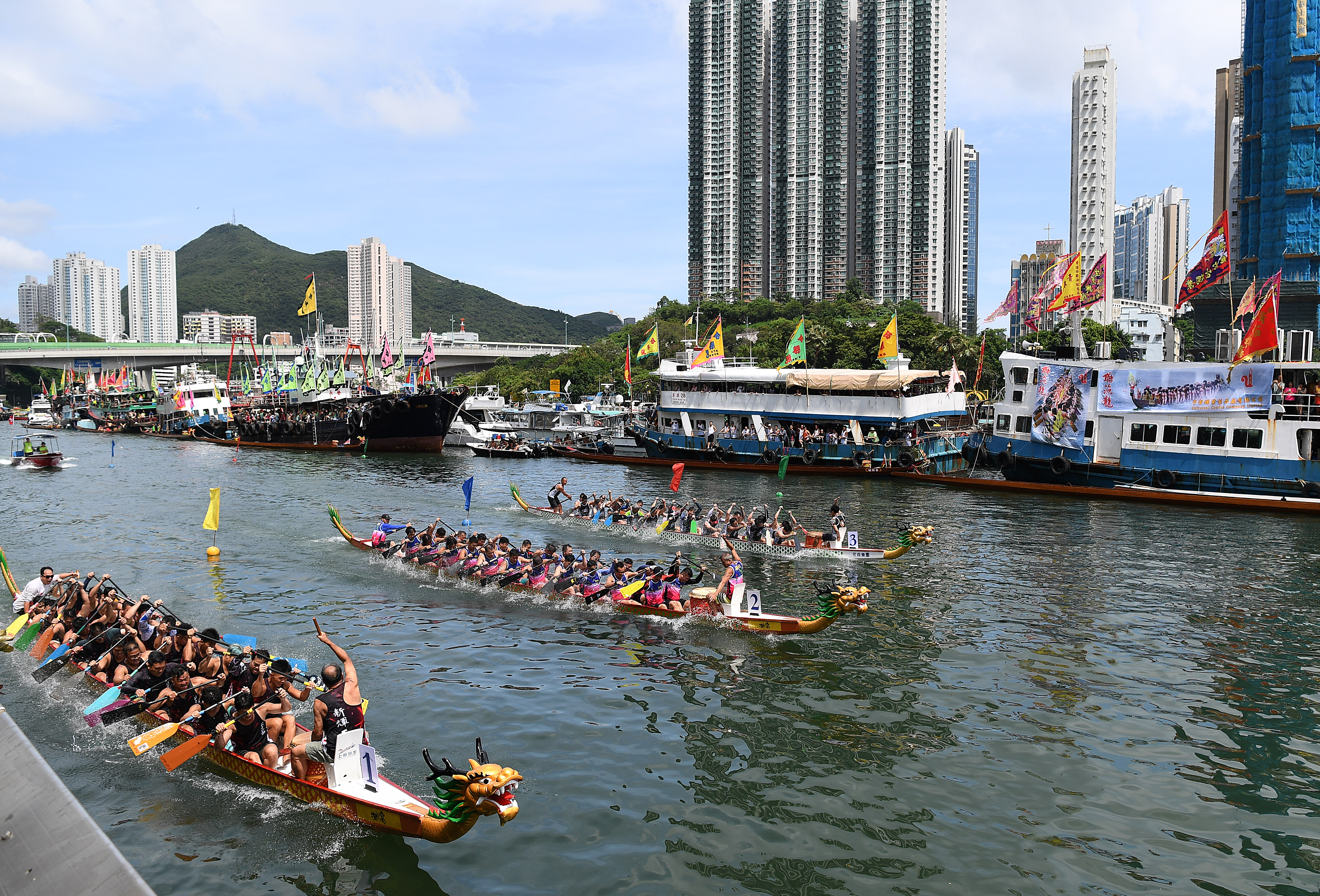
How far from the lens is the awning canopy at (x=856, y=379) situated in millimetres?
55750

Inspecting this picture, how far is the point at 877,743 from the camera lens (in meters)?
15.3

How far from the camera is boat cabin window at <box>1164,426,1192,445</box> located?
4441 cm

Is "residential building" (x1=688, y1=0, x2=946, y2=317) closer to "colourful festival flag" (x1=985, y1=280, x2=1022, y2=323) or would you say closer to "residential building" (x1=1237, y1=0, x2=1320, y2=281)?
"residential building" (x1=1237, y1=0, x2=1320, y2=281)

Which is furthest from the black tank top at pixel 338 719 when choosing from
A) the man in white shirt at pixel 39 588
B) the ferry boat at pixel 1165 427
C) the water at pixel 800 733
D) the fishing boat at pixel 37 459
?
the fishing boat at pixel 37 459

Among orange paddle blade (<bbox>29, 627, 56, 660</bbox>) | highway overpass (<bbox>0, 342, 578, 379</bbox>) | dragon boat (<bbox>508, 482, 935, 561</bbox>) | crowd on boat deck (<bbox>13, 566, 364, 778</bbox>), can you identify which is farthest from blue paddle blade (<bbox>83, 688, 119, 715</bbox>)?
highway overpass (<bbox>0, 342, 578, 379</bbox>)

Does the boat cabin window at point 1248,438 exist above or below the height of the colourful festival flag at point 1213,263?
below

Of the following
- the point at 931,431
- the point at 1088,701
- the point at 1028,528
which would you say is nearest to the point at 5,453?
the point at 931,431

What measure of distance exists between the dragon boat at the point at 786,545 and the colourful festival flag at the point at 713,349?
1082 inches

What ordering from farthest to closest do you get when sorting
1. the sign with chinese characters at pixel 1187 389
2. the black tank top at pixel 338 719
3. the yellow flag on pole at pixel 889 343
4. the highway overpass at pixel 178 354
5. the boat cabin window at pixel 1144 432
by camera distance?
1. the highway overpass at pixel 178 354
2. the yellow flag on pole at pixel 889 343
3. the boat cabin window at pixel 1144 432
4. the sign with chinese characters at pixel 1187 389
5. the black tank top at pixel 338 719

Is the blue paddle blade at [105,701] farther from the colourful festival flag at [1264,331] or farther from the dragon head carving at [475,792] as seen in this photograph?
the colourful festival flag at [1264,331]

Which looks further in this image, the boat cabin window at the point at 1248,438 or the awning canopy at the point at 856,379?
the awning canopy at the point at 856,379

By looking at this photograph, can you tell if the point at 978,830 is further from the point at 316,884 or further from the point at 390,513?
the point at 390,513

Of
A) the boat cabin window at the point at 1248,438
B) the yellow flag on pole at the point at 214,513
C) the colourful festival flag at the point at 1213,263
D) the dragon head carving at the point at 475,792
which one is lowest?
the dragon head carving at the point at 475,792

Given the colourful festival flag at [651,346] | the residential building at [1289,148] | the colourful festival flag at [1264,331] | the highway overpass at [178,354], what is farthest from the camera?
the highway overpass at [178,354]
